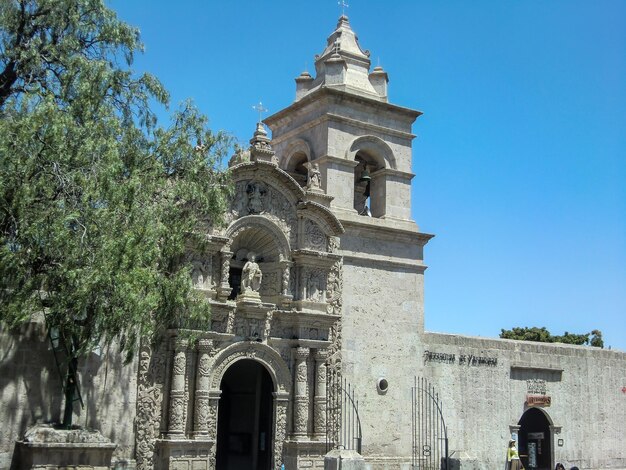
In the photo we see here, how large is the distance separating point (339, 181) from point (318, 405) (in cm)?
604

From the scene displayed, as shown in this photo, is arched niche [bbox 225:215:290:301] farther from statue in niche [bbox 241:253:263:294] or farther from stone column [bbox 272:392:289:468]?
stone column [bbox 272:392:289:468]

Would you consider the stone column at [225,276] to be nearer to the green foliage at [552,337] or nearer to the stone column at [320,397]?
the stone column at [320,397]

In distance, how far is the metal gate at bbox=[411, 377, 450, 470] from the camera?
2089cm

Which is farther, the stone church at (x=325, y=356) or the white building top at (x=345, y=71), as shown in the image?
the white building top at (x=345, y=71)

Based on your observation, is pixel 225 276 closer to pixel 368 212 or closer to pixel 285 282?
pixel 285 282

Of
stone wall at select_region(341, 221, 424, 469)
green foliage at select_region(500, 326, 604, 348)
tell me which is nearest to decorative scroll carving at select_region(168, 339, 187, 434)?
stone wall at select_region(341, 221, 424, 469)

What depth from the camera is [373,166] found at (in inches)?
914

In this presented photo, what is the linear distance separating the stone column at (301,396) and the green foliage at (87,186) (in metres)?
3.93

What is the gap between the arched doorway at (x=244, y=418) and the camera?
66.4 feet

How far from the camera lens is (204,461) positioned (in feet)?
57.0

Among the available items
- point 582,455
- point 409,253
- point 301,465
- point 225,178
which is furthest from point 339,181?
point 582,455

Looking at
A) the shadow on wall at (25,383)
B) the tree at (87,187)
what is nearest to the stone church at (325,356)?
the shadow on wall at (25,383)

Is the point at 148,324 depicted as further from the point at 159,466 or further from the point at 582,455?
the point at 582,455

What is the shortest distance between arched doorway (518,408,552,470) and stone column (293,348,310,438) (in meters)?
9.19
